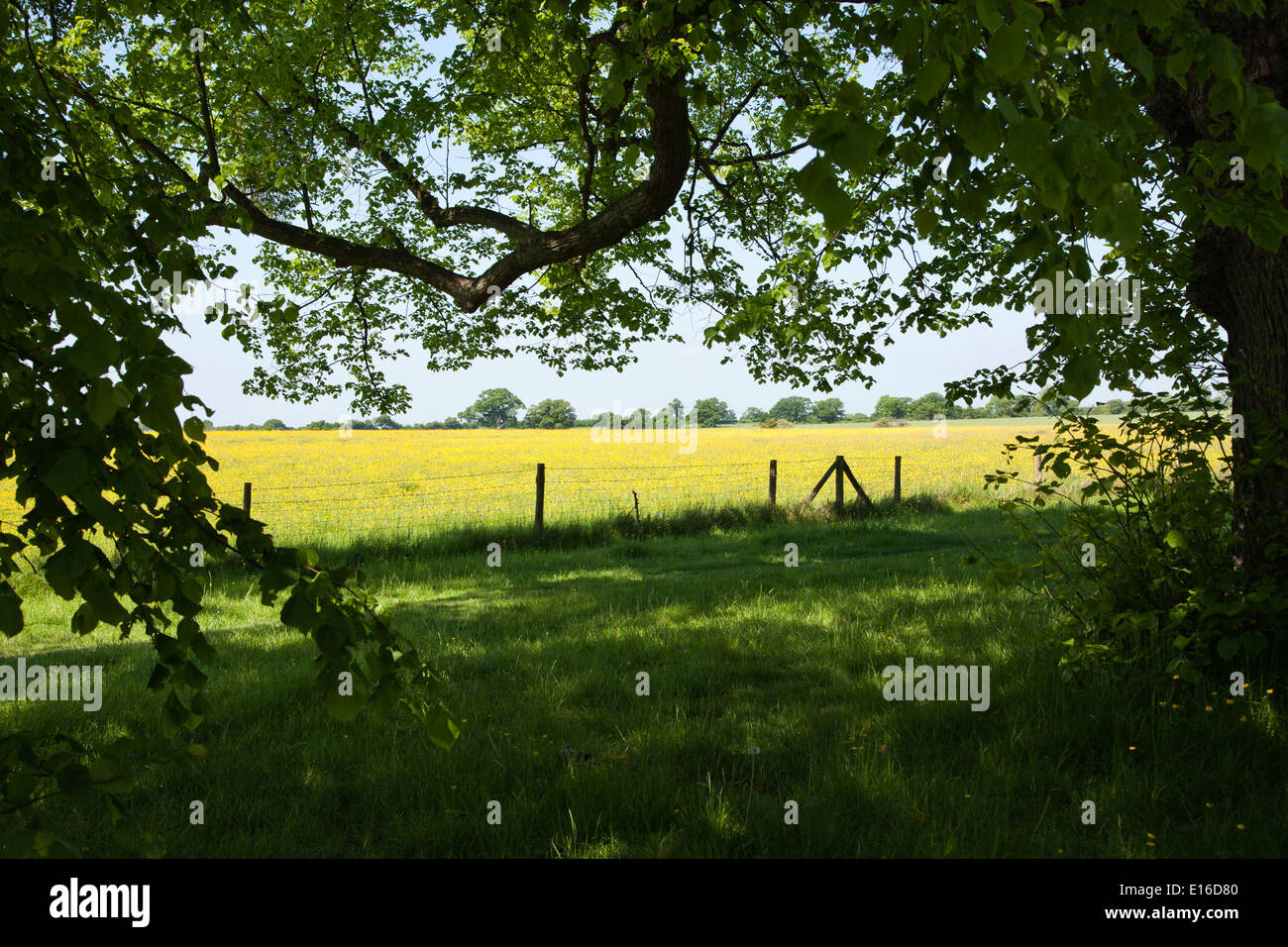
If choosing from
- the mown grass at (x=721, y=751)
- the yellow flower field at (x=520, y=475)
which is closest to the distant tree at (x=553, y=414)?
the yellow flower field at (x=520, y=475)

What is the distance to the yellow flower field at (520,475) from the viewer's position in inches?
724

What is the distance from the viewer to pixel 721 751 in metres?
4.60

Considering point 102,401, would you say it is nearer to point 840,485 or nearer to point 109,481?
point 109,481

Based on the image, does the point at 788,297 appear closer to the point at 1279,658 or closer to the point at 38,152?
the point at 1279,658

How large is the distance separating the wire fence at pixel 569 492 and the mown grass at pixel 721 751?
27.7 ft

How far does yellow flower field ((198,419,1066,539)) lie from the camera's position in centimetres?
1839

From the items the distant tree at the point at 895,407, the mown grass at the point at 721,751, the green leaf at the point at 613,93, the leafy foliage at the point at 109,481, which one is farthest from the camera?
the distant tree at the point at 895,407

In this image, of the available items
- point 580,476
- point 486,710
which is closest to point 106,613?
point 486,710

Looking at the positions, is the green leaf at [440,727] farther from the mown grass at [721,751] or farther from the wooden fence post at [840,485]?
the wooden fence post at [840,485]

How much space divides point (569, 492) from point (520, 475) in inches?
190

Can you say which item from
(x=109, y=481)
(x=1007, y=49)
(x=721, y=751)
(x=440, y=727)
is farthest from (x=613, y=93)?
(x=721, y=751)

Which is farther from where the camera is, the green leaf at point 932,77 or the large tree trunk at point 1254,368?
the large tree trunk at point 1254,368

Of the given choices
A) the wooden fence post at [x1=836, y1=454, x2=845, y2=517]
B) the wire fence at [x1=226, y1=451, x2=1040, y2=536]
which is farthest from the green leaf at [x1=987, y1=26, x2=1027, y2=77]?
the wooden fence post at [x1=836, y1=454, x2=845, y2=517]

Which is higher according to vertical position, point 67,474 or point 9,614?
point 67,474
